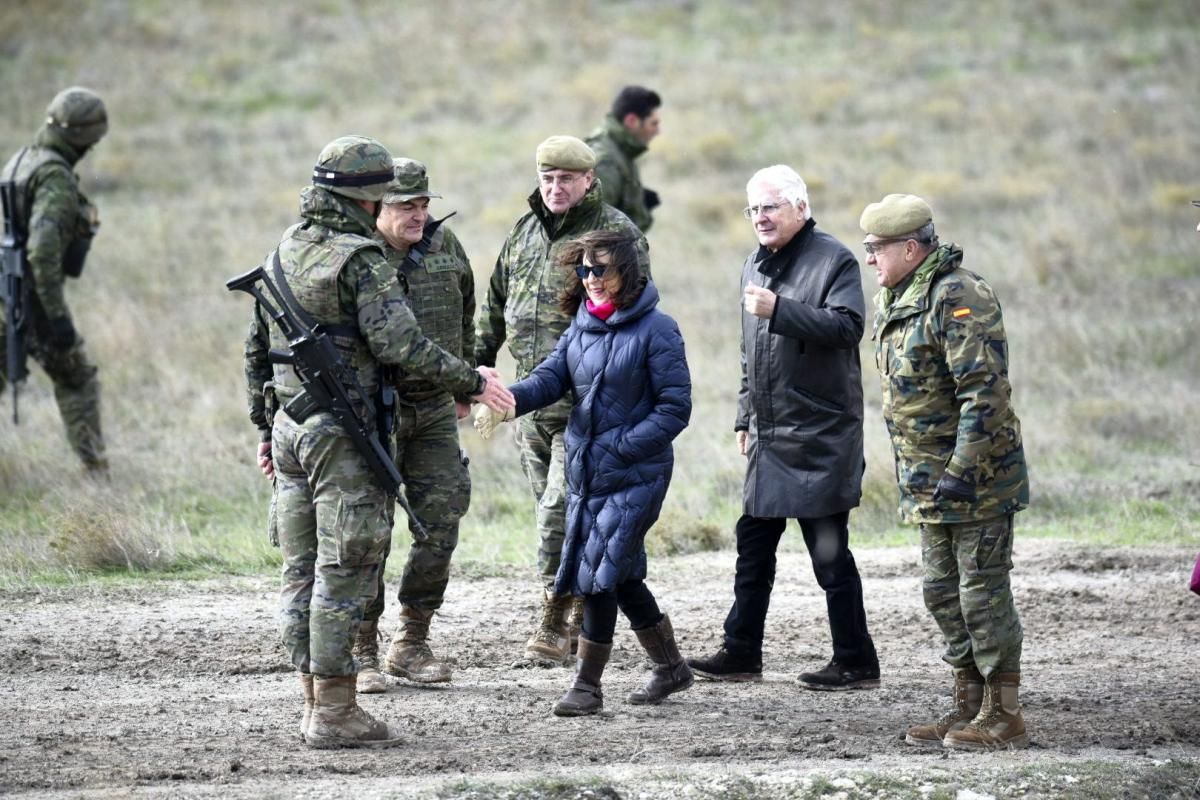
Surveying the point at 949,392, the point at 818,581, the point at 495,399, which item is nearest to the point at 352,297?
the point at 495,399

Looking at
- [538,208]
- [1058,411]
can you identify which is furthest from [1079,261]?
[538,208]

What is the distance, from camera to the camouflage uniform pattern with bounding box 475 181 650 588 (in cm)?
688

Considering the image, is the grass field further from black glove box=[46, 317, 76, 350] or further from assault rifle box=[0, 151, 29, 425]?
black glove box=[46, 317, 76, 350]

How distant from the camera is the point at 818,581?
6.68 metres

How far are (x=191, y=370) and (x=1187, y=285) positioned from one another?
1070cm

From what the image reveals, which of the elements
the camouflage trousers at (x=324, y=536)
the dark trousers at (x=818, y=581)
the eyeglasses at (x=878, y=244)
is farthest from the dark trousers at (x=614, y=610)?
the eyeglasses at (x=878, y=244)

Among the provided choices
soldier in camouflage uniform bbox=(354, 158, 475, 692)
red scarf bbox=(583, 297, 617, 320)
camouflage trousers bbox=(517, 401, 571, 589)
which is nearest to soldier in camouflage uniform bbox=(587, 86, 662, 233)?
camouflage trousers bbox=(517, 401, 571, 589)

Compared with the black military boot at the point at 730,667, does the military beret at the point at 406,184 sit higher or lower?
higher

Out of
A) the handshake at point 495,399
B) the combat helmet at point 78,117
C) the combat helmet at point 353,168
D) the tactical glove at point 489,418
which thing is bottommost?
the tactical glove at point 489,418

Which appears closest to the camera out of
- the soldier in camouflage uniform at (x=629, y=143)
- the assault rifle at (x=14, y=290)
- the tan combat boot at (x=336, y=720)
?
the tan combat boot at (x=336, y=720)

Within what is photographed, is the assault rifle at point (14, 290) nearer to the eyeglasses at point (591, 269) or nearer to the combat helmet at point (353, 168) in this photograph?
the combat helmet at point (353, 168)

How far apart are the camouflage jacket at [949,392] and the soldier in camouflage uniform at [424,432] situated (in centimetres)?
183

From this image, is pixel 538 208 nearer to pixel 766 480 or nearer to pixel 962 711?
pixel 766 480

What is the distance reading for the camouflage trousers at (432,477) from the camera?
6.55 m
